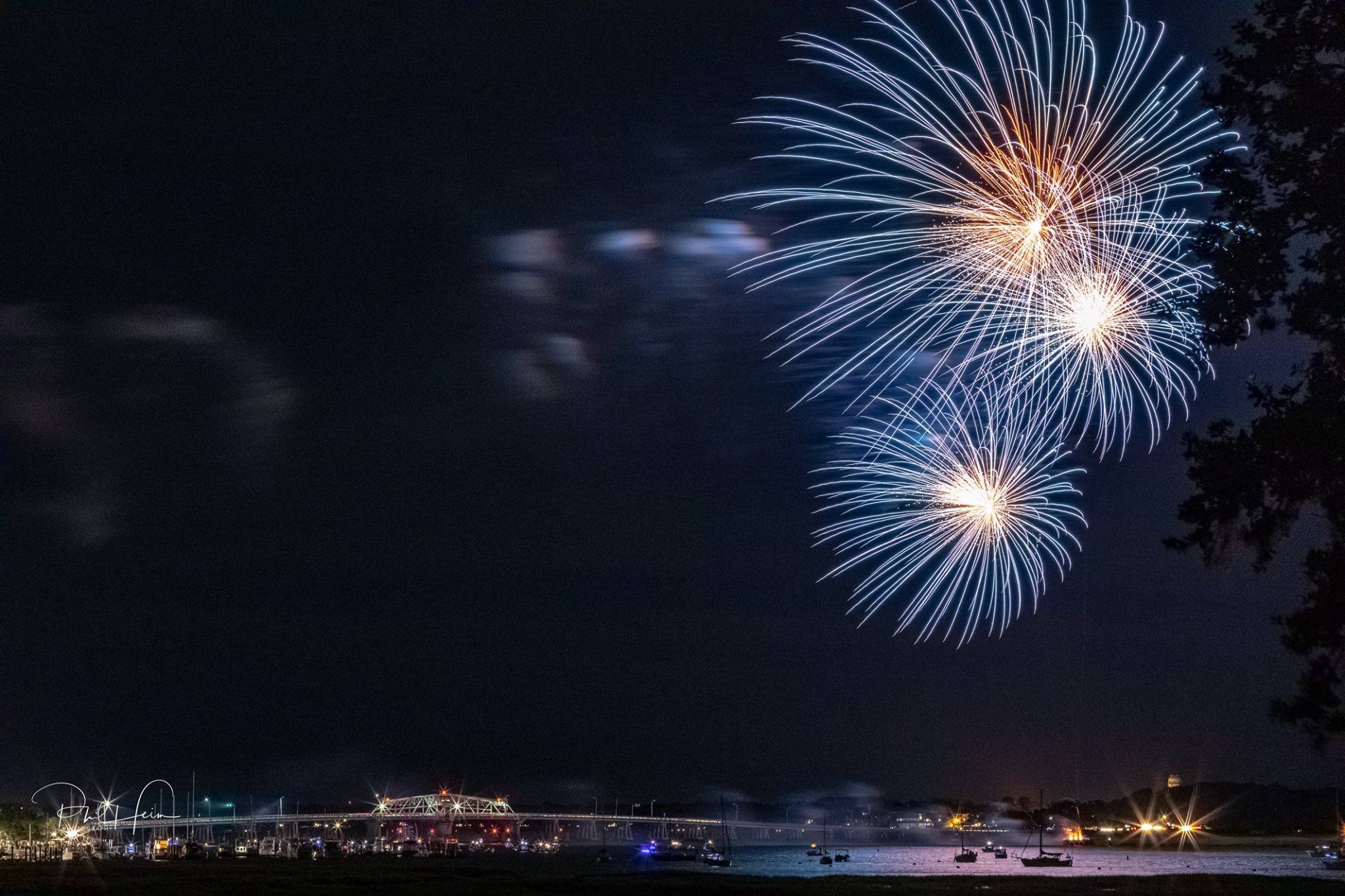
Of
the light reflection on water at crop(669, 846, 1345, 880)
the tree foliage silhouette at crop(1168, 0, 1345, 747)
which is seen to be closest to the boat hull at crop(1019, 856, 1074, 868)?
the light reflection on water at crop(669, 846, 1345, 880)

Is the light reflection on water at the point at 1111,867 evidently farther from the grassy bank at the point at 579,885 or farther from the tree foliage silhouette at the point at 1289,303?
the tree foliage silhouette at the point at 1289,303

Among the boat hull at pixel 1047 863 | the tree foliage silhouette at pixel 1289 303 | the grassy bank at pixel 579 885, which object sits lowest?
the boat hull at pixel 1047 863

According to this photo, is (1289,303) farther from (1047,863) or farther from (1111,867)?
(1047,863)

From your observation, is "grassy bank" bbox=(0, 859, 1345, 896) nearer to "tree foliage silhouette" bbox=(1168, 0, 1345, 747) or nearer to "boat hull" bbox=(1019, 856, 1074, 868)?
"tree foliage silhouette" bbox=(1168, 0, 1345, 747)

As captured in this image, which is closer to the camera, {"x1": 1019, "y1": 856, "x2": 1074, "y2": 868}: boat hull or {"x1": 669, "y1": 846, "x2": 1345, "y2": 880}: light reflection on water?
{"x1": 669, "y1": 846, "x2": 1345, "y2": 880}: light reflection on water

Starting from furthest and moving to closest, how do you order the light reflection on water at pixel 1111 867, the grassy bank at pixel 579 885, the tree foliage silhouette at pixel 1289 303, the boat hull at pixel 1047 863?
the boat hull at pixel 1047 863 < the light reflection on water at pixel 1111 867 < the grassy bank at pixel 579 885 < the tree foliage silhouette at pixel 1289 303

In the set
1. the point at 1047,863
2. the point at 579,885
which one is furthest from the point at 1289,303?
the point at 1047,863

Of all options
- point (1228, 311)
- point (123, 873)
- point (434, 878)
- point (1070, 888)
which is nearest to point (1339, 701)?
point (1228, 311)

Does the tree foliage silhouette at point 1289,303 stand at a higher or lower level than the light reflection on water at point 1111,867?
higher

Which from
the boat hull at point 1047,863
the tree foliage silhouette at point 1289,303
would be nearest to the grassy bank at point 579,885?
the tree foliage silhouette at point 1289,303
